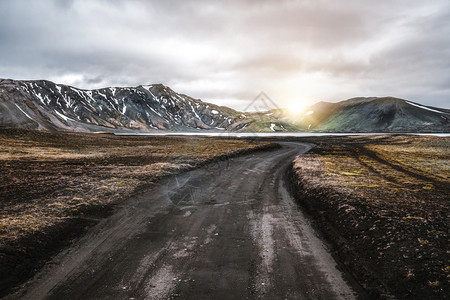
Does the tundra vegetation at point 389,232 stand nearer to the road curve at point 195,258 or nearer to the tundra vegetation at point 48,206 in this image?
the road curve at point 195,258

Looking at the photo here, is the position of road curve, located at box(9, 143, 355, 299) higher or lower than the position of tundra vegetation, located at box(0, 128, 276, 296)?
lower

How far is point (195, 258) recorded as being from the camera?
28.2 feet

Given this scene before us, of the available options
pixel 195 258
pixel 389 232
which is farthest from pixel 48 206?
pixel 389 232

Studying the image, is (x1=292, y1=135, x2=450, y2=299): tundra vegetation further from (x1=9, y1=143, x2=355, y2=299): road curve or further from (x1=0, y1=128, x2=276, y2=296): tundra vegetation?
(x1=0, y1=128, x2=276, y2=296): tundra vegetation

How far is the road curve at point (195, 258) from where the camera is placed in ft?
22.5

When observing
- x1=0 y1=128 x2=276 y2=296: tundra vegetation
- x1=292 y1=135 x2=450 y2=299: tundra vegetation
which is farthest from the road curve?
x1=292 y1=135 x2=450 y2=299: tundra vegetation

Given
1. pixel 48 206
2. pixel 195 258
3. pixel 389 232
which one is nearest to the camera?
pixel 195 258

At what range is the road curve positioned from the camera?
22.5 ft

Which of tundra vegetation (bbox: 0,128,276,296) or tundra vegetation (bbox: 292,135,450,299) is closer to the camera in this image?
tundra vegetation (bbox: 292,135,450,299)

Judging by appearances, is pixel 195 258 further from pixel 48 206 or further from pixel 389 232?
pixel 48 206

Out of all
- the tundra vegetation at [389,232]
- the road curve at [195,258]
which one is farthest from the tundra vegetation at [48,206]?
the tundra vegetation at [389,232]

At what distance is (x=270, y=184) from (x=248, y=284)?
13910mm

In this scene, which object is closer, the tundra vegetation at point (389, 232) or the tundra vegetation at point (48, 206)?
the tundra vegetation at point (389, 232)

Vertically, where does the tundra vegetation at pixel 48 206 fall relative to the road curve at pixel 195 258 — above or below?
above
